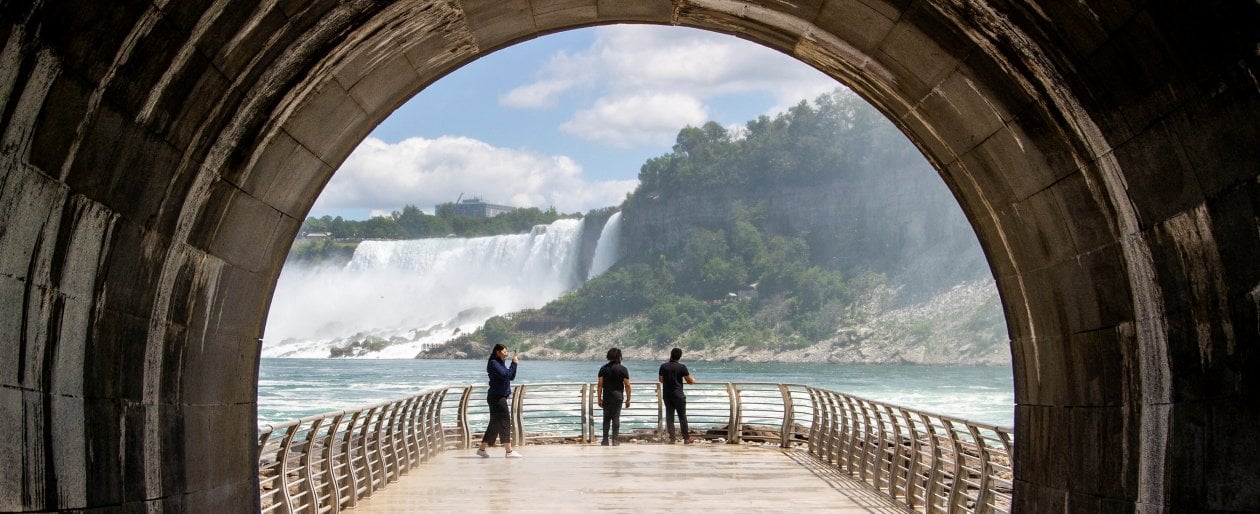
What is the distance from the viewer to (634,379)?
3794 inches

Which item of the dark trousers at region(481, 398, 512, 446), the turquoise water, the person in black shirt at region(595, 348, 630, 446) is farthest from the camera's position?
the turquoise water

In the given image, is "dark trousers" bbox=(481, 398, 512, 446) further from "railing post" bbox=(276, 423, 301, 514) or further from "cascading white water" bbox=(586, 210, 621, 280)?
"cascading white water" bbox=(586, 210, 621, 280)

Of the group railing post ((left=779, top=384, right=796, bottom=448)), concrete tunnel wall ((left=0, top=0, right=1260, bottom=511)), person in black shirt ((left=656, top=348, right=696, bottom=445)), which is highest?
concrete tunnel wall ((left=0, top=0, right=1260, bottom=511))

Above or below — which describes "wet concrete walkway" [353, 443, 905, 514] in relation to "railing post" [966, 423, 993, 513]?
below

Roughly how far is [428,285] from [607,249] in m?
21.0

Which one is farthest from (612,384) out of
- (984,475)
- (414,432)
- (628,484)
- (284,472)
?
(984,475)

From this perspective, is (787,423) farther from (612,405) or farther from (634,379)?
(634,379)

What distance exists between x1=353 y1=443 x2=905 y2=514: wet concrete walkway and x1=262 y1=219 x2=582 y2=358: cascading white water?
11345cm

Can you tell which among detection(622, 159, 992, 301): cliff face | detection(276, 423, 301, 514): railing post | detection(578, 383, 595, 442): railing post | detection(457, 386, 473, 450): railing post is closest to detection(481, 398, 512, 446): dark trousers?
detection(457, 386, 473, 450): railing post

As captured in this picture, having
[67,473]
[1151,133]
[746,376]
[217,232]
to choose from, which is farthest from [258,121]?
[746,376]

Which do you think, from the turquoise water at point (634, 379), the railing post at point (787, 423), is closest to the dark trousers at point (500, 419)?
the railing post at point (787, 423)

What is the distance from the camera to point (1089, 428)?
7.40 m

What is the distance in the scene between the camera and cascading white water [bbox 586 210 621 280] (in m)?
137

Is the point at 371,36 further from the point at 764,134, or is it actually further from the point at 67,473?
the point at 764,134
